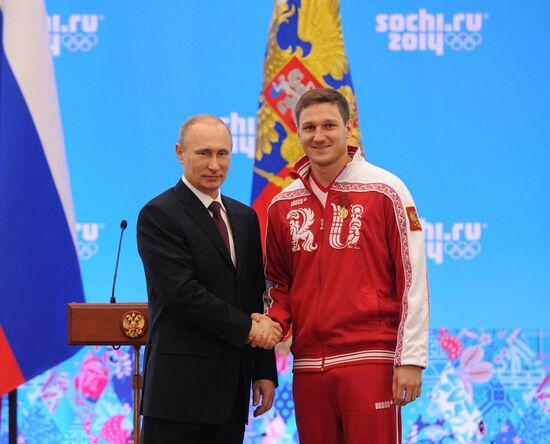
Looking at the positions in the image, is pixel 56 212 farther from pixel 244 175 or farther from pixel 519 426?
pixel 519 426

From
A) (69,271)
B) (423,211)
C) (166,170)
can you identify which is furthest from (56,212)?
(423,211)

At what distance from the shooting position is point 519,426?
412 cm

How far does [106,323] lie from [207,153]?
842mm

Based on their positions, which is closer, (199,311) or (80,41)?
(199,311)

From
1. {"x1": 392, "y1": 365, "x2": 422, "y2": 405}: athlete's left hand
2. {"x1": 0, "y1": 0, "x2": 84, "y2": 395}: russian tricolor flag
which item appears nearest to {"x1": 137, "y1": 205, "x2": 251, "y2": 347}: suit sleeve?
{"x1": 392, "y1": 365, "x2": 422, "y2": 405}: athlete's left hand

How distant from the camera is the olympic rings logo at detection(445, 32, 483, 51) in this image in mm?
4145

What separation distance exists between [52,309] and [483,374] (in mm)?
2195

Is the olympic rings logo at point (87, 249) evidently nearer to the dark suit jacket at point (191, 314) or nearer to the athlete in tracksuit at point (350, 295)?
the dark suit jacket at point (191, 314)

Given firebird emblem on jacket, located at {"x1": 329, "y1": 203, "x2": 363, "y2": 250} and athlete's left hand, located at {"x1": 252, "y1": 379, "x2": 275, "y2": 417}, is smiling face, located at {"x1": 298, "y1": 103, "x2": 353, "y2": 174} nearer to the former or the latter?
firebird emblem on jacket, located at {"x1": 329, "y1": 203, "x2": 363, "y2": 250}

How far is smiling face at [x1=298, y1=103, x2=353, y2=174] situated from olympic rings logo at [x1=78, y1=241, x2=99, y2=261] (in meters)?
1.95

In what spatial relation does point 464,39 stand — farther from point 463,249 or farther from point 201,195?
point 201,195

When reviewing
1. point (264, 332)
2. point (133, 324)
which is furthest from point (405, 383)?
point (133, 324)

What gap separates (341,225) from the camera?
246cm

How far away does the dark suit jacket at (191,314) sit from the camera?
2379mm
